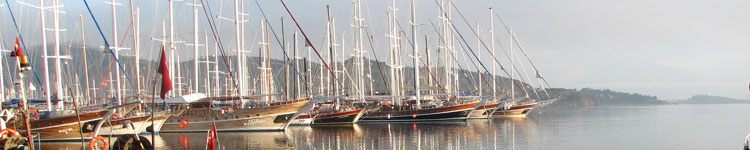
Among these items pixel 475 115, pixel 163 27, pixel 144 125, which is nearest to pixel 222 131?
pixel 144 125

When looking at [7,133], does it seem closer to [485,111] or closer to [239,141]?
[239,141]

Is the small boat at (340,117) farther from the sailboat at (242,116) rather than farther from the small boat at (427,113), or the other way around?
the sailboat at (242,116)

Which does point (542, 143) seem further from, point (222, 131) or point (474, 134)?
point (222, 131)

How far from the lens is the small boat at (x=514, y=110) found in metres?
79.9

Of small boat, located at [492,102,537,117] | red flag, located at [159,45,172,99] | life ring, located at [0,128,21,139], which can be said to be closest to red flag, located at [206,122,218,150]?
red flag, located at [159,45,172,99]

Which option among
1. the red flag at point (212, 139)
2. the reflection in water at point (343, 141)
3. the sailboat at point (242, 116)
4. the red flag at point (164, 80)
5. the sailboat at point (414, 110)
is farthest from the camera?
the sailboat at point (414, 110)

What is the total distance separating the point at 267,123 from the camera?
48.0 meters

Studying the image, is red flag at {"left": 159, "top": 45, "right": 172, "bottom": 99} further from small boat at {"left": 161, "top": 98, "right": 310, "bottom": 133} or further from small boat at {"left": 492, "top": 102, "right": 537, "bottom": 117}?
small boat at {"left": 492, "top": 102, "right": 537, "bottom": 117}

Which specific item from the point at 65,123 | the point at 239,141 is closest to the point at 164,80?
the point at 239,141

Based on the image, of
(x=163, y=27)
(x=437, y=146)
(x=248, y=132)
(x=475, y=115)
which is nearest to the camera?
(x=437, y=146)

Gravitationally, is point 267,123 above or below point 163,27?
below

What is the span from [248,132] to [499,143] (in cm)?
1741

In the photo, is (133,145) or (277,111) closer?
(133,145)

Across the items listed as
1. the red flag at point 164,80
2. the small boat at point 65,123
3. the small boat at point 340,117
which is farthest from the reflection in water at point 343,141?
the red flag at point 164,80
